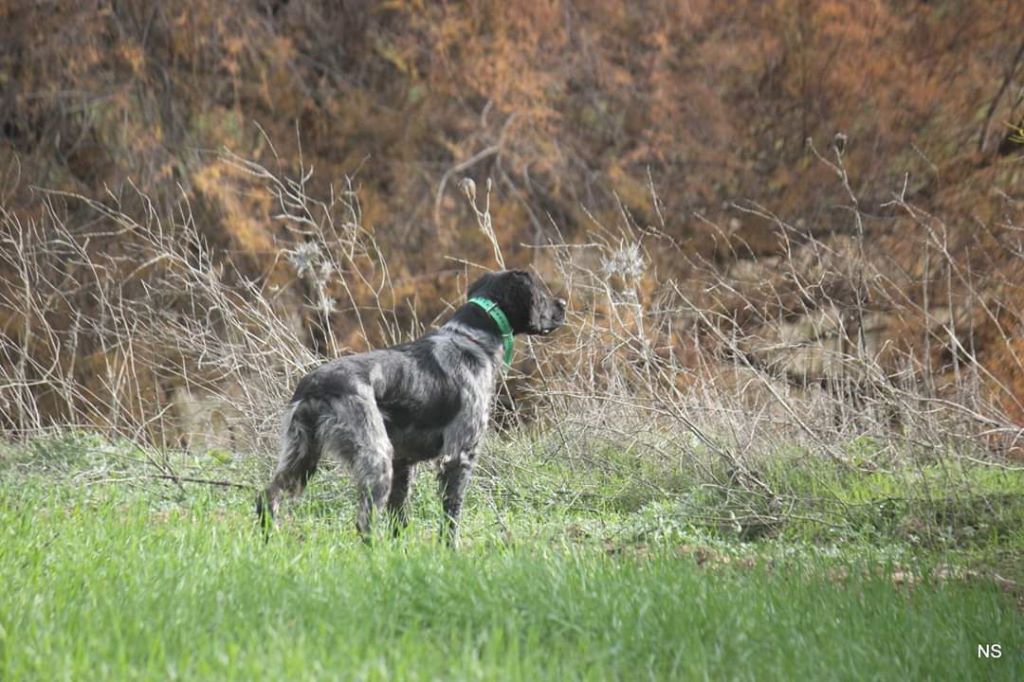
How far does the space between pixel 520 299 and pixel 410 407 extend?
3.49 feet

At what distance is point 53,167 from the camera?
46.8ft

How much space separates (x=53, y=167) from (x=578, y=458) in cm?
810

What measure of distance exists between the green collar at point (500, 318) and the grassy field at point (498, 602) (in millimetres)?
1097

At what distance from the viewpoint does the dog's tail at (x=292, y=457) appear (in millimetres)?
6551

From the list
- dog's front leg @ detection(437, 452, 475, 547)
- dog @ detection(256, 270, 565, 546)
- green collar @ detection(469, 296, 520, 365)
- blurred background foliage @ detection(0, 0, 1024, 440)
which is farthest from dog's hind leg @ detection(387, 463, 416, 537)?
blurred background foliage @ detection(0, 0, 1024, 440)

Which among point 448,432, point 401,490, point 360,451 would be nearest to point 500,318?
point 448,432

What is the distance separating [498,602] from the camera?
476 centimetres

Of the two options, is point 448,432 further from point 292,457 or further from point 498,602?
point 498,602

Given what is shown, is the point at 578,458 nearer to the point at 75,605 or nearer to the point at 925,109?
the point at 75,605

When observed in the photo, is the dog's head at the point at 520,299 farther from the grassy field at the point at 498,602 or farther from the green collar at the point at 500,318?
the grassy field at the point at 498,602

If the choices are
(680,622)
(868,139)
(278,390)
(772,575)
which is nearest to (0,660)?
(680,622)

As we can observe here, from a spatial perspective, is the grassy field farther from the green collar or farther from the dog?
the green collar

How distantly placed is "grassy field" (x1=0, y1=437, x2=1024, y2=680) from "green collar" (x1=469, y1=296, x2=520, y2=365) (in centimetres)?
110

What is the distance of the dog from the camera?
6520 mm
